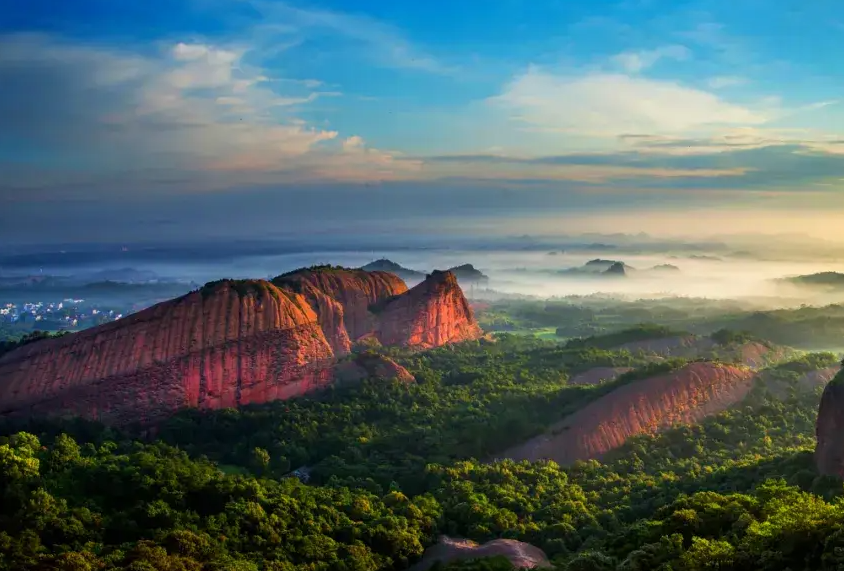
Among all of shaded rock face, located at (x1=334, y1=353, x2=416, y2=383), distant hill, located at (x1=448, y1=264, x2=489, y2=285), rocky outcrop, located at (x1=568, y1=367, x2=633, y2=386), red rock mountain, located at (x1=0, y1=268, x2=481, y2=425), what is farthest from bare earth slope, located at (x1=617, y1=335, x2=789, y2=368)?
distant hill, located at (x1=448, y1=264, x2=489, y2=285)

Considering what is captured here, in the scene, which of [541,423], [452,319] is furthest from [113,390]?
[452,319]

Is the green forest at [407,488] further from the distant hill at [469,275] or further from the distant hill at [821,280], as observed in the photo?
the distant hill at [469,275]

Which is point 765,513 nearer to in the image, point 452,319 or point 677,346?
point 677,346

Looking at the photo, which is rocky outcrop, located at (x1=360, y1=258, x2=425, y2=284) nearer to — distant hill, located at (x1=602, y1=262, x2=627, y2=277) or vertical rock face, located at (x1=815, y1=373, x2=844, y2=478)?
distant hill, located at (x1=602, y1=262, x2=627, y2=277)

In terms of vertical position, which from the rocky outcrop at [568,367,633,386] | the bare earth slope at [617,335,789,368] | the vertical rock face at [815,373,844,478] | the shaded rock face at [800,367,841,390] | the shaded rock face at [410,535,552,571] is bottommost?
the shaded rock face at [410,535,552,571]

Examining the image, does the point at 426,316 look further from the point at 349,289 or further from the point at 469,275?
the point at 469,275

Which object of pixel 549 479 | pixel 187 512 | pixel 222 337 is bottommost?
pixel 549 479

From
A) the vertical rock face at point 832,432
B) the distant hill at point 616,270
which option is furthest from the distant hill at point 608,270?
the vertical rock face at point 832,432
